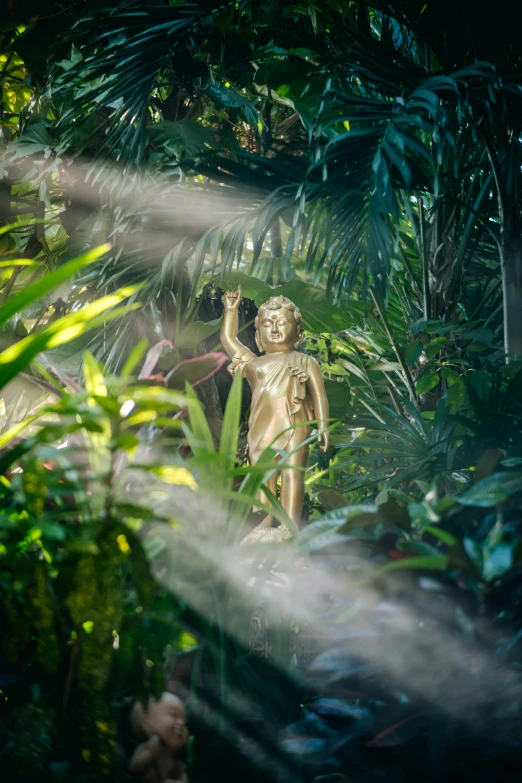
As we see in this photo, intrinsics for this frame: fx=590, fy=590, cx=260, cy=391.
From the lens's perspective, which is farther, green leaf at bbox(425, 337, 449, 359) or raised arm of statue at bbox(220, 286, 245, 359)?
green leaf at bbox(425, 337, 449, 359)

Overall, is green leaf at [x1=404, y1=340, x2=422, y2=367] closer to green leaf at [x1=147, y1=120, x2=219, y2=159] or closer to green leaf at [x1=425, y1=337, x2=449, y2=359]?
green leaf at [x1=425, y1=337, x2=449, y2=359]

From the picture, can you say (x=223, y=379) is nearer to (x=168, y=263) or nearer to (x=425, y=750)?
(x=168, y=263)

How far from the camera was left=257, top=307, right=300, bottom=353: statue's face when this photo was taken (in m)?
2.09

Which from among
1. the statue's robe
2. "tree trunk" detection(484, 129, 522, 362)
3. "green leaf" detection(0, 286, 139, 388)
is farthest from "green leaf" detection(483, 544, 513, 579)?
"tree trunk" detection(484, 129, 522, 362)

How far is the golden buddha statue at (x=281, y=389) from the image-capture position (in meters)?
1.94

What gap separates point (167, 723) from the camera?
2.00ft

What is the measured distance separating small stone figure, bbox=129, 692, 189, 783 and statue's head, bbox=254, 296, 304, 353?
1.57m

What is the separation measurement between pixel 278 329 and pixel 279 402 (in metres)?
0.27

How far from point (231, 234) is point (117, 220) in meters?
0.72

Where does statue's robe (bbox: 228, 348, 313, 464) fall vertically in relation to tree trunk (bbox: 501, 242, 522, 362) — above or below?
below

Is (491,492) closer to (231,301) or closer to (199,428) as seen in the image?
(199,428)

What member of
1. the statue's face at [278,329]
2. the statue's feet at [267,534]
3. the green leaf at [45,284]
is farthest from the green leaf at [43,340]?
the statue's face at [278,329]

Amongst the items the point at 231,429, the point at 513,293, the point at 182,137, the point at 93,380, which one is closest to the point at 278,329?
the point at 513,293

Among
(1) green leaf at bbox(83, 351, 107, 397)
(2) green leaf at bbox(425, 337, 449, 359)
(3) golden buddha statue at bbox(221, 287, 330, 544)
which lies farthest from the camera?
(2) green leaf at bbox(425, 337, 449, 359)
